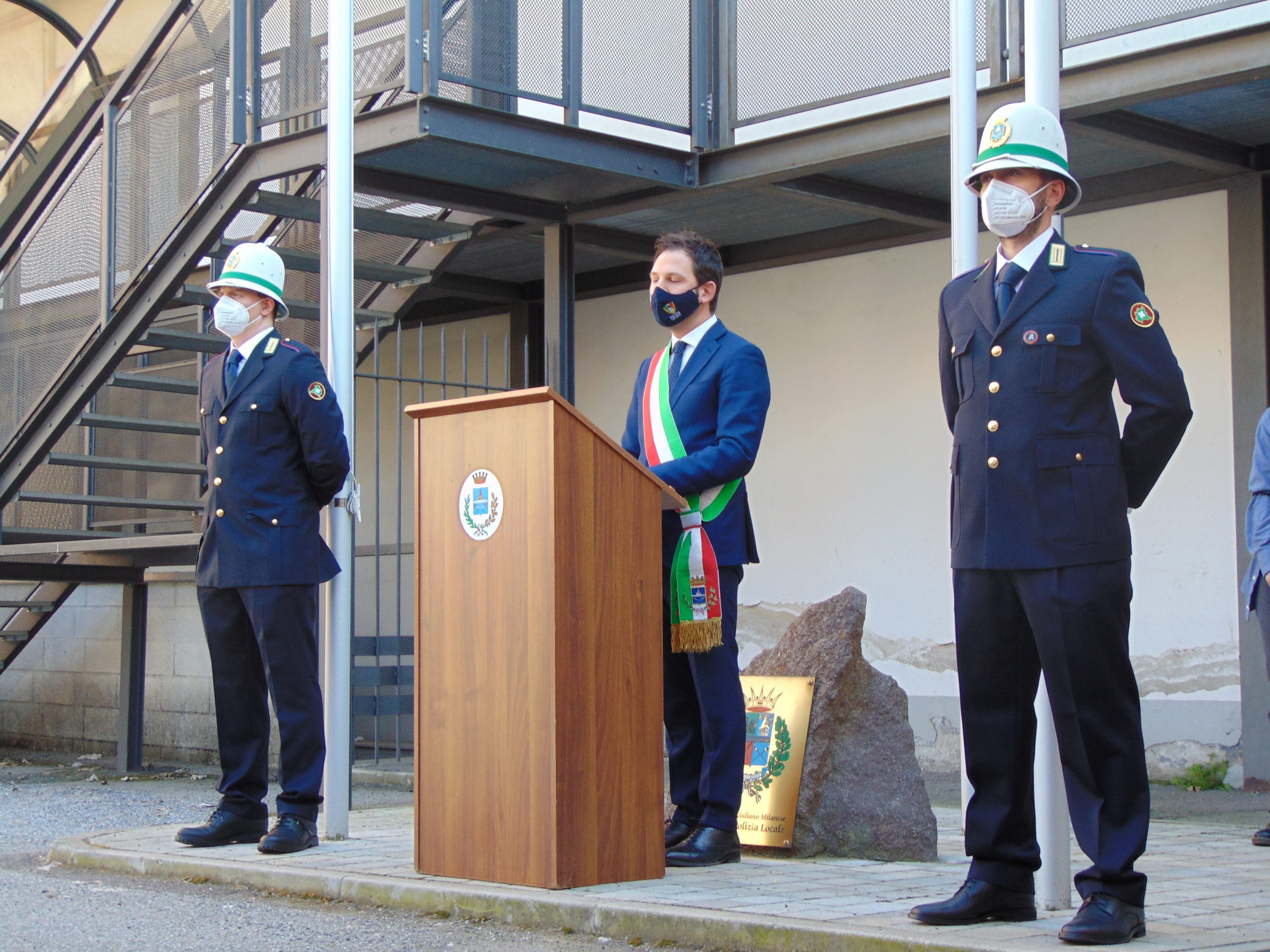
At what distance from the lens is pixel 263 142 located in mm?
7484

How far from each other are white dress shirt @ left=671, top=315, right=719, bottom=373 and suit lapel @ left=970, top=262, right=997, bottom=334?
4.04ft

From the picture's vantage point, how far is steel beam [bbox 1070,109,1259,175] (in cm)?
672

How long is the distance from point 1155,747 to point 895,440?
85.3 inches

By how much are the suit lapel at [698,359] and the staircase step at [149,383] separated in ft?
13.6

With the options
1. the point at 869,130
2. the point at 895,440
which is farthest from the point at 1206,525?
the point at 869,130

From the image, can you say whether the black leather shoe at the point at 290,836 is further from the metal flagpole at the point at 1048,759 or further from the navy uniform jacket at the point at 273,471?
the metal flagpole at the point at 1048,759

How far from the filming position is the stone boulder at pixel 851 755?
496 cm

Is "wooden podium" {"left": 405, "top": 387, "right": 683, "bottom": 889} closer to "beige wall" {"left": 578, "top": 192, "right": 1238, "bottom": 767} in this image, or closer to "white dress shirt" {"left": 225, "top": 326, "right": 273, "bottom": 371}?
"white dress shirt" {"left": 225, "top": 326, "right": 273, "bottom": 371}

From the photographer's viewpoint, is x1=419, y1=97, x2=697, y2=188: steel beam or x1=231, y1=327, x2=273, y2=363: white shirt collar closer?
x1=231, y1=327, x2=273, y2=363: white shirt collar

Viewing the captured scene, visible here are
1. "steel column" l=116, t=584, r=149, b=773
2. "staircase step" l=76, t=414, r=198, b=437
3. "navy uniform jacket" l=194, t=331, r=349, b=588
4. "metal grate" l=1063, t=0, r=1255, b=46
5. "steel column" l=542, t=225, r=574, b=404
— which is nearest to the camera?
"navy uniform jacket" l=194, t=331, r=349, b=588

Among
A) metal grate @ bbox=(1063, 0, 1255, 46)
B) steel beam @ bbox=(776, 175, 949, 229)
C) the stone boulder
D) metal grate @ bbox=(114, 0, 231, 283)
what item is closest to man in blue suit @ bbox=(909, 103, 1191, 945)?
the stone boulder

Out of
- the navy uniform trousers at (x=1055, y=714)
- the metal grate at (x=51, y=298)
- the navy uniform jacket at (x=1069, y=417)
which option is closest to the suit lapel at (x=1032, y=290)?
the navy uniform jacket at (x=1069, y=417)

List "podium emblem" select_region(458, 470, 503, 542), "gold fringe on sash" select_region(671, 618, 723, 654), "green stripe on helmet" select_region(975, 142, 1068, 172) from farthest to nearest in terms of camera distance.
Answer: "gold fringe on sash" select_region(671, 618, 723, 654)
"podium emblem" select_region(458, 470, 503, 542)
"green stripe on helmet" select_region(975, 142, 1068, 172)

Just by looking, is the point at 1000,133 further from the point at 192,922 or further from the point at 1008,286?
the point at 192,922
